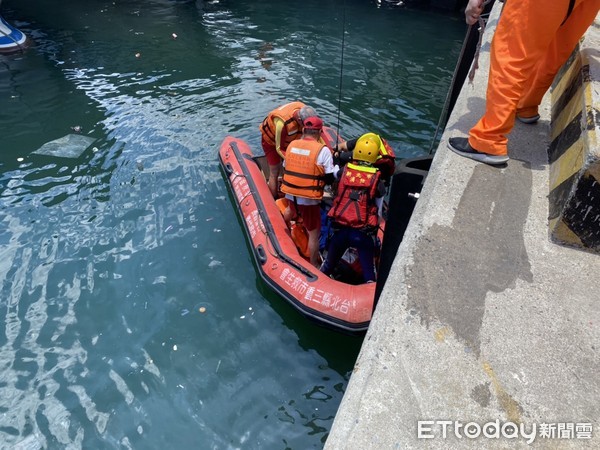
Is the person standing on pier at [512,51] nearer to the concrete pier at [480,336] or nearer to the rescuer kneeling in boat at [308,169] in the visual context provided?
the concrete pier at [480,336]

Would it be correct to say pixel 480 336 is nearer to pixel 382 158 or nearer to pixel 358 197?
pixel 358 197

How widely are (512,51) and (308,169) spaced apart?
6.77ft

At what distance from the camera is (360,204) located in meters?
3.75

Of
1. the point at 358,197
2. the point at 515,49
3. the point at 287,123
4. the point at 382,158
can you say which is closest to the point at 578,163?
the point at 515,49

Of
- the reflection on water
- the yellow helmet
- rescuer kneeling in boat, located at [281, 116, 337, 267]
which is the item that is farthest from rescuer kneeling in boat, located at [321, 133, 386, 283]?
the reflection on water

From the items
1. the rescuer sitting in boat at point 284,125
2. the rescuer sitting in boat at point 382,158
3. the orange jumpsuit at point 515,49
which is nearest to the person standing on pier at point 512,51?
the orange jumpsuit at point 515,49

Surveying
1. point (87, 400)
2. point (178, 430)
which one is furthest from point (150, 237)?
point (178, 430)

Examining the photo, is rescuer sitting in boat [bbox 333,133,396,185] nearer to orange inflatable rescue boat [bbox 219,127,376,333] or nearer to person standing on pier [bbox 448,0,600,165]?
orange inflatable rescue boat [bbox 219,127,376,333]

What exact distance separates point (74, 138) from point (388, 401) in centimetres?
705

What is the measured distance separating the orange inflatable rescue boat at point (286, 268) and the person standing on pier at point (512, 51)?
160 cm

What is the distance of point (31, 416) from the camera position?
3285mm

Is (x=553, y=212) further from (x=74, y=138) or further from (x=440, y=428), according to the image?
(x=74, y=138)

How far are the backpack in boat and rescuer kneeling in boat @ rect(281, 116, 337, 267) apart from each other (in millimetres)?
346
